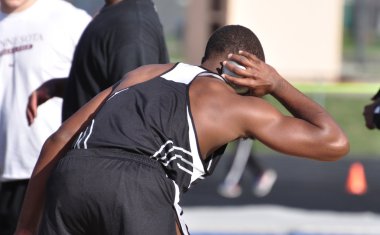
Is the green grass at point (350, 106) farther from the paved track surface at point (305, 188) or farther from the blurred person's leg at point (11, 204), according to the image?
the blurred person's leg at point (11, 204)

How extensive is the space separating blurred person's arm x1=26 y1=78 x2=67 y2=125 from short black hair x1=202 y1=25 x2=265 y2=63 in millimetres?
1398

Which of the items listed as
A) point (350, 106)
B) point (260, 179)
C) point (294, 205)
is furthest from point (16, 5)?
point (350, 106)

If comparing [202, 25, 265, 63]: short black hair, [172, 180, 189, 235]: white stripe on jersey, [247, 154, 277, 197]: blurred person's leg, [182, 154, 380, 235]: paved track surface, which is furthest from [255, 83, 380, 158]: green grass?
[172, 180, 189, 235]: white stripe on jersey

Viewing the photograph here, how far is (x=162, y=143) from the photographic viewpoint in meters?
4.02

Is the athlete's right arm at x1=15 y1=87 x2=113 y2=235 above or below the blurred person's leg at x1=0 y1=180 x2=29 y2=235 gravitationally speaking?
above

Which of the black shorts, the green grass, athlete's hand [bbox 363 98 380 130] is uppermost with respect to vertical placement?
the black shorts

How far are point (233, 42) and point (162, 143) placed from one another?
503mm

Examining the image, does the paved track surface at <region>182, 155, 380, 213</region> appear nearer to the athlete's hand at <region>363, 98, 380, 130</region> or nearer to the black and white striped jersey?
the athlete's hand at <region>363, 98, 380, 130</region>

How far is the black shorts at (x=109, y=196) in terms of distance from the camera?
3.96 meters

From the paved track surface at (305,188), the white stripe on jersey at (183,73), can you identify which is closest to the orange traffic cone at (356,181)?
the paved track surface at (305,188)

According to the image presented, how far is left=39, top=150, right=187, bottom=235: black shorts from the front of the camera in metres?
3.96

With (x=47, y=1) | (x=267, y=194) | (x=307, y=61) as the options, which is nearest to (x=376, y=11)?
(x=307, y=61)

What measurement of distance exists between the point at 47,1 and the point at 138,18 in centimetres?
86

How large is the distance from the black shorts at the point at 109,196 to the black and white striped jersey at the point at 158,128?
0.13 ft
